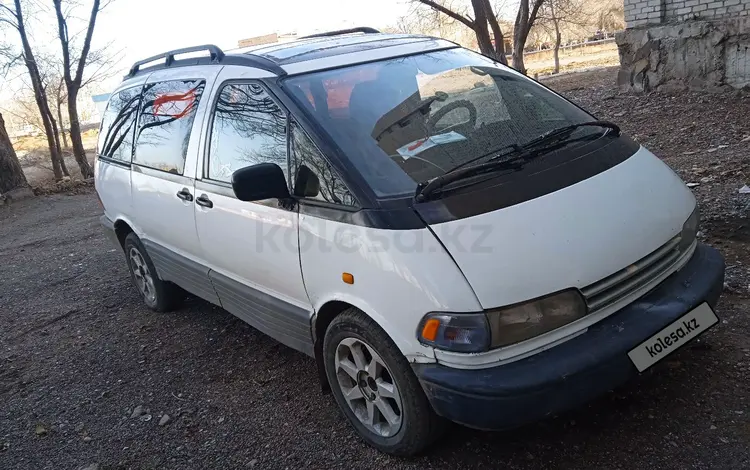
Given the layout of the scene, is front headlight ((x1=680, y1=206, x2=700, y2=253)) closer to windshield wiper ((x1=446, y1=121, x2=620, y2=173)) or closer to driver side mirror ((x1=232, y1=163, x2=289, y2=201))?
windshield wiper ((x1=446, y1=121, x2=620, y2=173))

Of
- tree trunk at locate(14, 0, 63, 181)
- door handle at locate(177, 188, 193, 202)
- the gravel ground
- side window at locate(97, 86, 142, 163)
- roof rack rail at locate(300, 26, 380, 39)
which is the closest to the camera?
the gravel ground

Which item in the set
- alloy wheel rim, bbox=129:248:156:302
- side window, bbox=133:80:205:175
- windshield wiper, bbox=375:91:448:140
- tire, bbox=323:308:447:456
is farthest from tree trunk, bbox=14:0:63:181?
tire, bbox=323:308:447:456

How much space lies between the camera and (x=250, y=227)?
3.29m

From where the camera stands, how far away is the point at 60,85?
16.1m

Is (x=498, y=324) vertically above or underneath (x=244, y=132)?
underneath

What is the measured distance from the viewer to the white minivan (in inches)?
93.6

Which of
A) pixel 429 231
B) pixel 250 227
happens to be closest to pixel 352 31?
pixel 250 227

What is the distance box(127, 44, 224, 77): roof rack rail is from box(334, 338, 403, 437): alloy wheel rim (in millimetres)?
2072

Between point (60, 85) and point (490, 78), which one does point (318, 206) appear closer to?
point (490, 78)

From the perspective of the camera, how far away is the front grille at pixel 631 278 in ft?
8.12

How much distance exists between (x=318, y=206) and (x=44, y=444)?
2.20m

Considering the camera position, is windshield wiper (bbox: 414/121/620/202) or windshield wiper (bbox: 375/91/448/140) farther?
windshield wiper (bbox: 375/91/448/140)

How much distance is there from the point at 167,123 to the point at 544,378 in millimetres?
3119

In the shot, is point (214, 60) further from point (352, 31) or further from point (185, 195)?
point (352, 31)
